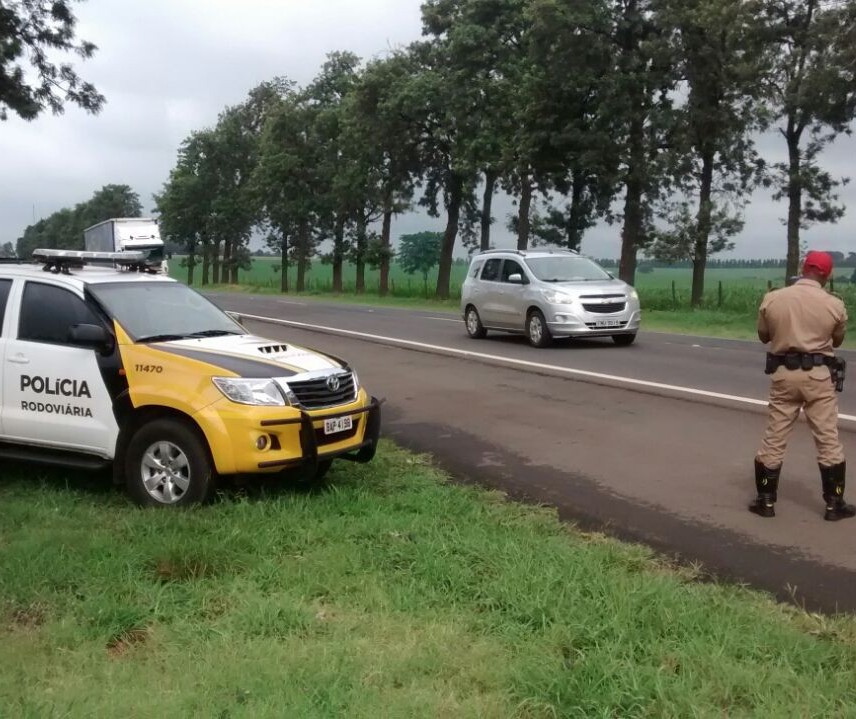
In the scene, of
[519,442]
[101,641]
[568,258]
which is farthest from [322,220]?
[101,641]

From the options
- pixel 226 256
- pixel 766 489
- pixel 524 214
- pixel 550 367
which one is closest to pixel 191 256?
pixel 226 256

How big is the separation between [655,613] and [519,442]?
4.54 m

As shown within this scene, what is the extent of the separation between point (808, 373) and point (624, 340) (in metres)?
12.0

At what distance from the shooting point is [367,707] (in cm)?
366

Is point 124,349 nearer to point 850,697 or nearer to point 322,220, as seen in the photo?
point 850,697

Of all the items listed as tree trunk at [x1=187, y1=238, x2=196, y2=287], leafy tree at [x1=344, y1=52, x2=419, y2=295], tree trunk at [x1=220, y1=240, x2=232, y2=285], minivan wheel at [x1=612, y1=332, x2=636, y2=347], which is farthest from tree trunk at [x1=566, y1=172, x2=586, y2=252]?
tree trunk at [x1=187, y1=238, x2=196, y2=287]

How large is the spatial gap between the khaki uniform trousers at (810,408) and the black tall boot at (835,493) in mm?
54

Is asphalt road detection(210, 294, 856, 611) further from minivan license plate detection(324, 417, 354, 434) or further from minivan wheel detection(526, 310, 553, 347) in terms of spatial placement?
minivan license plate detection(324, 417, 354, 434)

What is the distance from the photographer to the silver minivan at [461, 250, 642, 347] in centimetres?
1720

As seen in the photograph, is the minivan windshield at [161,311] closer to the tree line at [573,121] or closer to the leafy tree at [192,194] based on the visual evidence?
the tree line at [573,121]

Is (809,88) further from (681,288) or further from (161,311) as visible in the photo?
(161,311)

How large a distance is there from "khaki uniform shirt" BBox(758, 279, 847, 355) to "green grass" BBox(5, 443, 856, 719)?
5.85ft

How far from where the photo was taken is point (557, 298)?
1734 cm

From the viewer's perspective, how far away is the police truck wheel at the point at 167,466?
627cm
